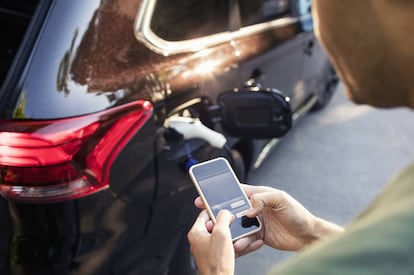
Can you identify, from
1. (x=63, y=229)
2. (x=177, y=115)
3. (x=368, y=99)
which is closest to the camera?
(x=368, y=99)

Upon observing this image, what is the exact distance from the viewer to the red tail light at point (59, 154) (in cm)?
165

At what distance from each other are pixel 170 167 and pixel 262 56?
120 cm

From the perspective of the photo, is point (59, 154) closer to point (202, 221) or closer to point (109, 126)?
point (109, 126)

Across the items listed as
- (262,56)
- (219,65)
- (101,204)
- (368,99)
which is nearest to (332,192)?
(262,56)

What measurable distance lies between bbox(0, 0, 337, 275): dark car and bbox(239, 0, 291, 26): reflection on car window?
438mm

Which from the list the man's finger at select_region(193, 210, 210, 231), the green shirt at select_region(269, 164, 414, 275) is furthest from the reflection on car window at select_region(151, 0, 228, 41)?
the green shirt at select_region(269, 164, 414, 275)

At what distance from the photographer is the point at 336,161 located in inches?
175

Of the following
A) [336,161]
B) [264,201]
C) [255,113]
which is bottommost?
[336,161]

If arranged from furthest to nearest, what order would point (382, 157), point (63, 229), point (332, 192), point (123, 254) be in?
point (382, 157), point (332, 192), point (123, 254), point (63, 229)

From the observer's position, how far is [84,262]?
1.80m

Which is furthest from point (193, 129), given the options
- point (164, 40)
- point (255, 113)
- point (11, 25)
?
point (11, 25)

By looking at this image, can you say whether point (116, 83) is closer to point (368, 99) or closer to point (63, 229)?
point (63, 229)

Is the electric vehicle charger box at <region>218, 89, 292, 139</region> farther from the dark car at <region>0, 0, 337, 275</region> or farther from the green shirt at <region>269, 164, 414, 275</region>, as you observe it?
the green shirt at <region>269, 164, 414, 275</region>

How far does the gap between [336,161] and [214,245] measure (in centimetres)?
339
